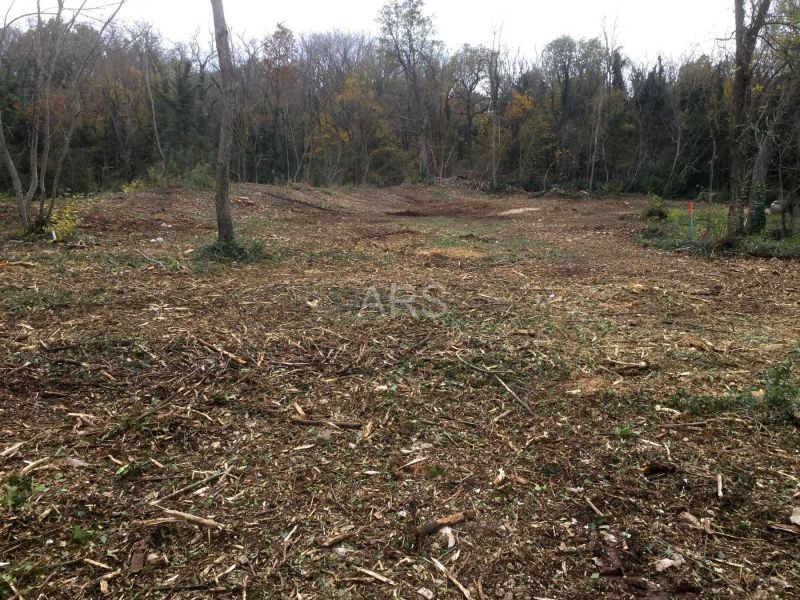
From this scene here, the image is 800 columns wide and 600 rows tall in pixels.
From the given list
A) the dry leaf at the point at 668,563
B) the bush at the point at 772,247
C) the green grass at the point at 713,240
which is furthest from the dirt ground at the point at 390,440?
the green grass at the point at 713,240

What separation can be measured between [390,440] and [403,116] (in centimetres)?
3203

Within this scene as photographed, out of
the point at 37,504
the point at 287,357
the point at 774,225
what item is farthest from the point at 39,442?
the point at 774,225

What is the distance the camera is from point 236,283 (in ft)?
20.2

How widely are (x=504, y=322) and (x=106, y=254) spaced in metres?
5.50

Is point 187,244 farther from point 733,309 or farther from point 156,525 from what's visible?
point 733,309

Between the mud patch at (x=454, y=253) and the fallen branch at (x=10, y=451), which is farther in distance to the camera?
the mud patch at (x=454, y=253)

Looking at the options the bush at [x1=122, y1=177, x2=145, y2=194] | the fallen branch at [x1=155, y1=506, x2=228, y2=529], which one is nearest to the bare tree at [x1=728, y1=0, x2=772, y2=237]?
the fallen branch at [x1=155, y1=506, x2=228, y2=529]

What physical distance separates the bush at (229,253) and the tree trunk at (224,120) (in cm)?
12

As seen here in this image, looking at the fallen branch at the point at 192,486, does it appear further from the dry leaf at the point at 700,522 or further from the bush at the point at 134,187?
the bush at the point at 134,187

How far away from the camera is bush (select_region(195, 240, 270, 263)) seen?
736 cm

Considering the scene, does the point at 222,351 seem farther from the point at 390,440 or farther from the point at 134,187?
the point at 134,187

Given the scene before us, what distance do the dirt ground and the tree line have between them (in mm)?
21352

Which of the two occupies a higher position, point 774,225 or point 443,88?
point 443,88

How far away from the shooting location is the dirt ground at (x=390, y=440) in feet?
6.96
